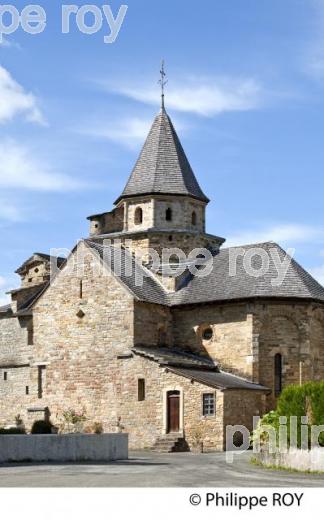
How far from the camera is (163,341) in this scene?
50156 millimetres

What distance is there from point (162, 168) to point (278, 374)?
14.6 metres

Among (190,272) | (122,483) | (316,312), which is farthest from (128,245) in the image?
(122,483)

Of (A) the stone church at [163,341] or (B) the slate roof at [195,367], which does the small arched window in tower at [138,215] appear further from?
(B) the slate roof at [195,367]

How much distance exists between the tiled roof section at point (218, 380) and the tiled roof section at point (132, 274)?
4794mm

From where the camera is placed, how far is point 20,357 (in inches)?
2125

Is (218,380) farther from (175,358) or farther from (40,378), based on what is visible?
(40,378)

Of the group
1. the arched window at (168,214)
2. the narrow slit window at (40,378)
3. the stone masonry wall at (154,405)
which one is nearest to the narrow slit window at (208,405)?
the stone masonry wall at (154,405)

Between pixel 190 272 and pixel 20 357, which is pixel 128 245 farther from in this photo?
pixel 20 357

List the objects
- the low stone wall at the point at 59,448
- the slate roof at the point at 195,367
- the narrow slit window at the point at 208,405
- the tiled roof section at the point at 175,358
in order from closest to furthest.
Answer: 1. the low stone wall at the point at 59,448
2. the narrow slit window at the point at 208,405
3. the slate roof at the point at 195,367
4. the tiled roof section at the point at 175,358

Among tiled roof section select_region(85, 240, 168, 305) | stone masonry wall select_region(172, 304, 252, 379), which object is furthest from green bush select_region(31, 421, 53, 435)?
tiled roof section select_region(85, 240, 168, 305)

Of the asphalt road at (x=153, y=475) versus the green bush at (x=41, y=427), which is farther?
the green bush at (x=41, y=427)

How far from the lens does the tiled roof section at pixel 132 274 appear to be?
4900 cm

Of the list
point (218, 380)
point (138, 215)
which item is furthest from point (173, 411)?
point (138, 215)

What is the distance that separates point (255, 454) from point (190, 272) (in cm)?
2141
